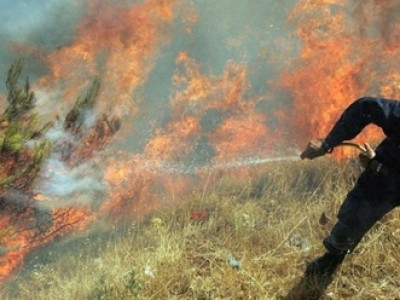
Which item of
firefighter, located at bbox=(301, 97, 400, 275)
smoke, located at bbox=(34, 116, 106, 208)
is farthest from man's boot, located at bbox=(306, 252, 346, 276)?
smoke, located at bbox=(34, 116, 106, 208)

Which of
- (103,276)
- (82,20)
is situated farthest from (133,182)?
(103,276)

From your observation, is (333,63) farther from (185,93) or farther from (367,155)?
(367,155)

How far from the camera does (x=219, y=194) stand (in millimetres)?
5977

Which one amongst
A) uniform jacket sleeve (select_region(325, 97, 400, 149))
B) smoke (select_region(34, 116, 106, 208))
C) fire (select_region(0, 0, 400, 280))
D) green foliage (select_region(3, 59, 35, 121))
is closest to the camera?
uniform jacket sleeve (select_region(325, 97, 400, 149))

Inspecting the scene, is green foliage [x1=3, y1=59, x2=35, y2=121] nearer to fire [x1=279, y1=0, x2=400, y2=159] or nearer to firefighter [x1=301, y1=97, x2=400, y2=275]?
fire [x1=279, y1=0, x2=400, y2=159]

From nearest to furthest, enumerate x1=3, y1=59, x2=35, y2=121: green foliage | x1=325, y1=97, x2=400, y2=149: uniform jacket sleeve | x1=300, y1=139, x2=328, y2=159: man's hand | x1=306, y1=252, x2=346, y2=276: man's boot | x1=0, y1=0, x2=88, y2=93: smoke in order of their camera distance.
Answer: x1=325, y1=97, x2=400, y2=149: uniform jacket sleeve
x1=300, y1=139, x2=328, y2=159: man's hand
x1=306, y1=252, x2=346, y2=276: man's boot
x1=3, y1=59, x2=35, y2=121: green foliage
x1=0, y1=0, x2=88, y2=93: smoke

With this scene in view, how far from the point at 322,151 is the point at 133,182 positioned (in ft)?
18.2

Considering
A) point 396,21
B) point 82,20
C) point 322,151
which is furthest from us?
point 82,20

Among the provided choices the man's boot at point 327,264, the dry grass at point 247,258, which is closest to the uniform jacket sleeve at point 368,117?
the man's boot at point 327,264

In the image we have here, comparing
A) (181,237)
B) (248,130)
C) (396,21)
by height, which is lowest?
(248,130)

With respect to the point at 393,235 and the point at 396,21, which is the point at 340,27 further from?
the point at 393,235

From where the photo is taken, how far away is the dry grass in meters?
3.52

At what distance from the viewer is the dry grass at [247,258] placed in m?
3.52

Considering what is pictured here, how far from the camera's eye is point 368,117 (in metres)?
2.99
